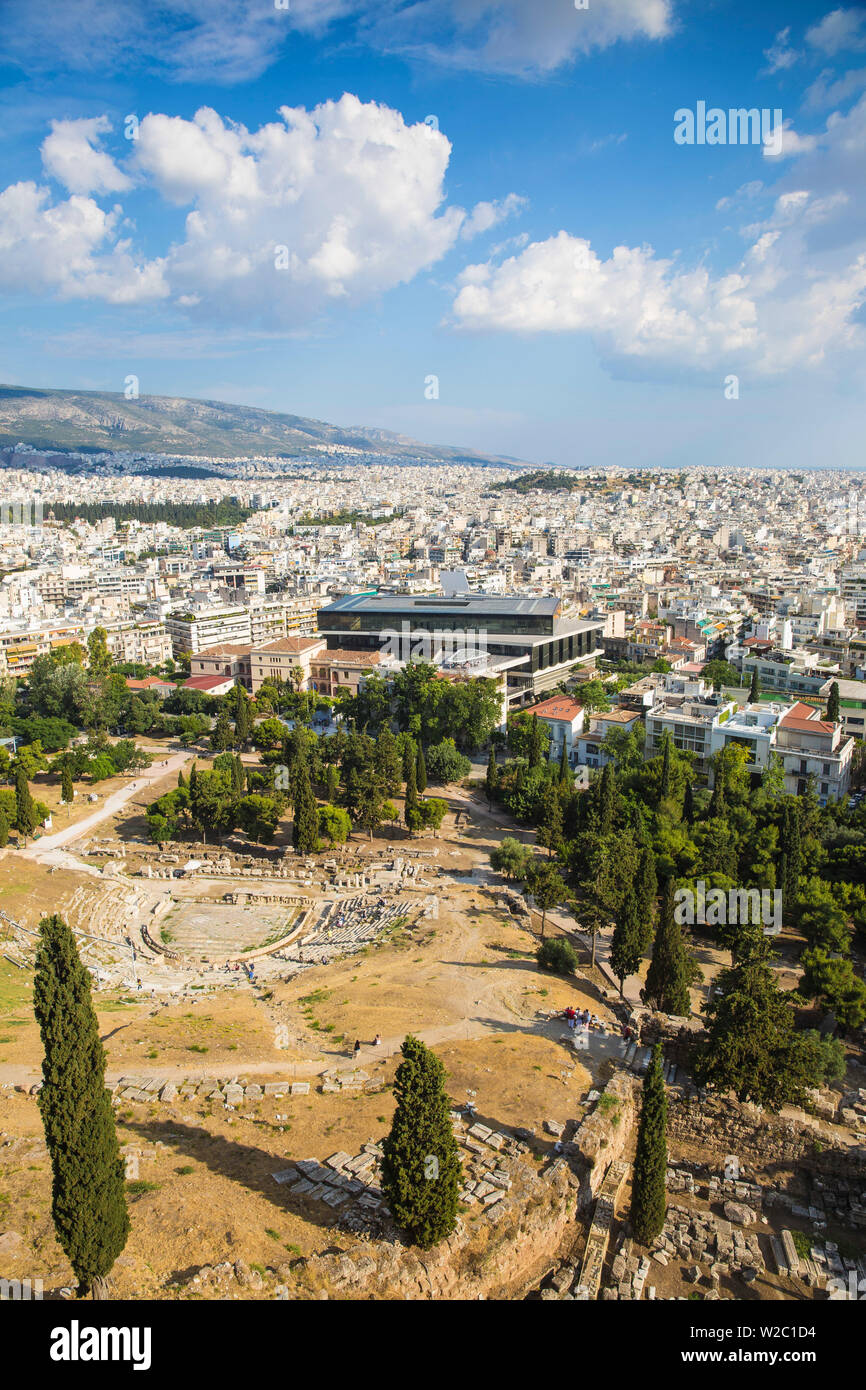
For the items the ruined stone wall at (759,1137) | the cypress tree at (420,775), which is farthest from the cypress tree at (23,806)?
the ruined stone wall at (759,1137)

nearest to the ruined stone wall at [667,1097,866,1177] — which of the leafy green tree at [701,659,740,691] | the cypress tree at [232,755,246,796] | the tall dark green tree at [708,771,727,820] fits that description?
the tall dark green tree at [708,771,727,820]

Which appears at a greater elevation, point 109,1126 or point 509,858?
point 109,1126

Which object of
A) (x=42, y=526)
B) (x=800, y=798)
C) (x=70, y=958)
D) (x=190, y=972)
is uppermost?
(x=42, y=526)

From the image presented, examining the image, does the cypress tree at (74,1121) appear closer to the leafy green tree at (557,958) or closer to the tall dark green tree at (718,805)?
the leafy green tree at (557,958)

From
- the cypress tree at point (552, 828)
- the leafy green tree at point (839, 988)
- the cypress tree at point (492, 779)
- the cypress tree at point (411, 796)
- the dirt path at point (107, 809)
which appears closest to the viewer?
the leafy green tree at point (839, 988)
